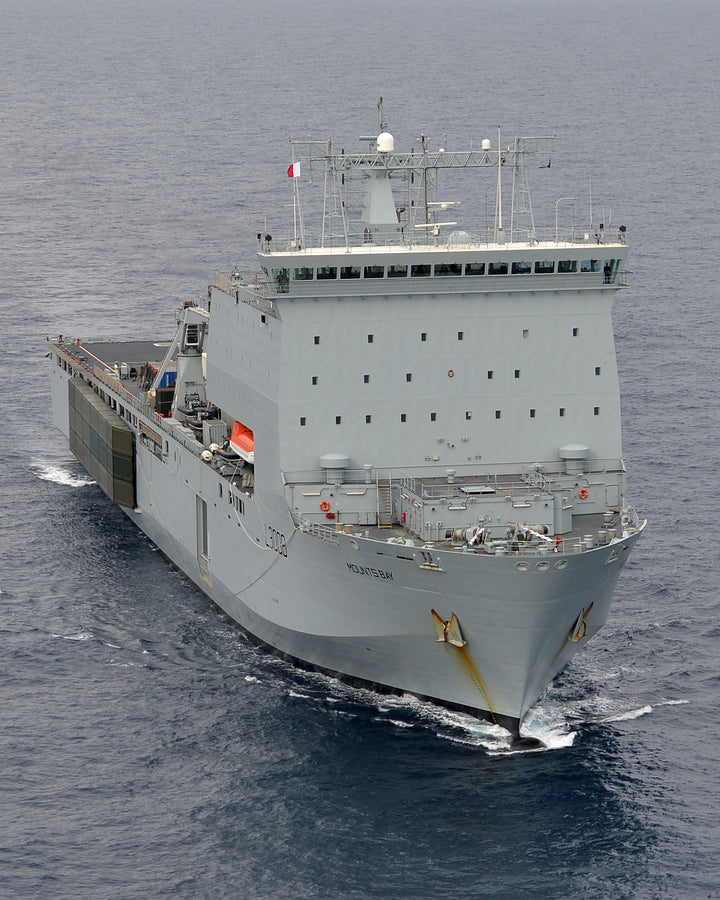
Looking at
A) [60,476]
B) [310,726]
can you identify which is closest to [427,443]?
[310,726]

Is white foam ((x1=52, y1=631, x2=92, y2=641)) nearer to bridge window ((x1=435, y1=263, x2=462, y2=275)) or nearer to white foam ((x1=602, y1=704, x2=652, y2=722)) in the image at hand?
bridge window ((x1=435, y1=263, x2=462, y2=275))

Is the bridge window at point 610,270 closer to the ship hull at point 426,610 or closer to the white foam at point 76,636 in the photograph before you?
the ship hull at point 426,610

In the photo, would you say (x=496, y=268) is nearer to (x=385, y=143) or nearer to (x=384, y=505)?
(x=385, y=143)

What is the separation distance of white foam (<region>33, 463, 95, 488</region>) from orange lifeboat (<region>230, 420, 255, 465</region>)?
18305 mm

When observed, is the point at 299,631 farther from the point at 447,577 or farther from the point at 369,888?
the point at 369,888

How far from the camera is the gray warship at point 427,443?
1912 inches

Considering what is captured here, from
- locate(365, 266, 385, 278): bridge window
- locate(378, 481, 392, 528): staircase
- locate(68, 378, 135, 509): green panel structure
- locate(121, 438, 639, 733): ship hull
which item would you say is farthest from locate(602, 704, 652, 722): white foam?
locate(68, 378, 135, 509): green panel structure

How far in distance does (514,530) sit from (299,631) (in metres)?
8.18

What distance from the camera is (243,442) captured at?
56.0m

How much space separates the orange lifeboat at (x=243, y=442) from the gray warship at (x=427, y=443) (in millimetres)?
814

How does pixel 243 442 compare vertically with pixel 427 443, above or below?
below

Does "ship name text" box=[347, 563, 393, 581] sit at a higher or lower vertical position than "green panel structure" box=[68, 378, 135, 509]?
lower

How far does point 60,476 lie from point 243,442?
20.9 m

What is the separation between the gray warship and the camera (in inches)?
1912
